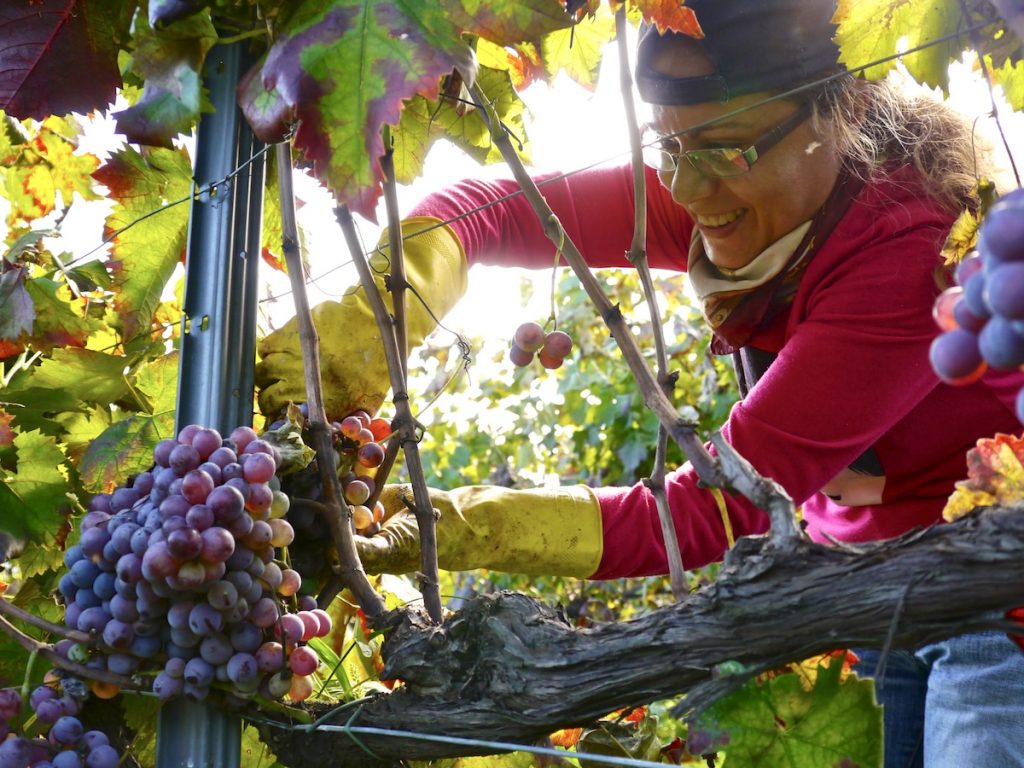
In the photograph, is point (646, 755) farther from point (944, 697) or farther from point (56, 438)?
point (56, 438)

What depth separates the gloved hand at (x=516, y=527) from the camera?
137 centimetres

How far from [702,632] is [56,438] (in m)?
0.94

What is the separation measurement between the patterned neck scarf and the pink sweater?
0.03 m

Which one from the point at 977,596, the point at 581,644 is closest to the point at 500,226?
the point at 581,644

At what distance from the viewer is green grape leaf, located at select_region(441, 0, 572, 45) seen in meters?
0.82

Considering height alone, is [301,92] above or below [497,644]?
above

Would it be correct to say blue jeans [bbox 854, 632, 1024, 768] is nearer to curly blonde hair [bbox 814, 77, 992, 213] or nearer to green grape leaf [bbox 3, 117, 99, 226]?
curly blonde hair [bbox 814, 77, 992, 213]

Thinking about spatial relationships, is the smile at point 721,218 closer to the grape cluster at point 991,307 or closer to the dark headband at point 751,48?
the dark headband at point 751,48

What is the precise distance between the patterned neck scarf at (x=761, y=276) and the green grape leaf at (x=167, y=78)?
2.69 ft

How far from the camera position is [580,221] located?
1.80m

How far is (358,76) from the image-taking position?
2.58 ft

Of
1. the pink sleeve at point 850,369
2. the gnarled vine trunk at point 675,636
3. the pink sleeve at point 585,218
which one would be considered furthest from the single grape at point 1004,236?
the pink sleeve at point 585,218

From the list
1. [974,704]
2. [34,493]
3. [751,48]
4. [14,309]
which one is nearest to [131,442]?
[34,493]

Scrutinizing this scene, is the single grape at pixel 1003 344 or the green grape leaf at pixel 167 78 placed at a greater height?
the green grape leaf at pixel 167 78
